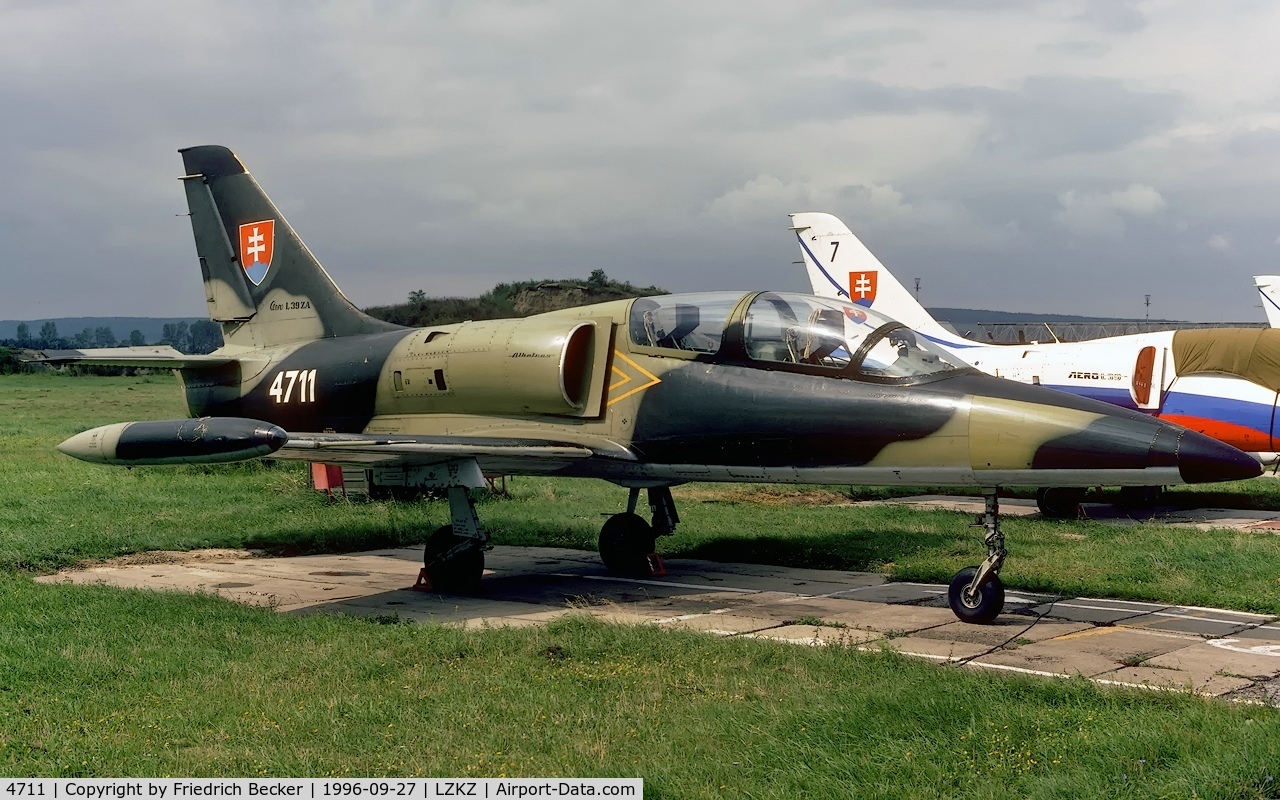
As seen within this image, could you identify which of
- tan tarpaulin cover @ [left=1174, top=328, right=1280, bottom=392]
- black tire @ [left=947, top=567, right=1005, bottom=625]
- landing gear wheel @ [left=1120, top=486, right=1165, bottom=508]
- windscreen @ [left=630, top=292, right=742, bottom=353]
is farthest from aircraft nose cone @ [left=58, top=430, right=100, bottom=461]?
tan tarpaulin cover @ [left=1174, top=328, right=1280, bottom=392]

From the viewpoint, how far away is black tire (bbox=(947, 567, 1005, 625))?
30.7 ft

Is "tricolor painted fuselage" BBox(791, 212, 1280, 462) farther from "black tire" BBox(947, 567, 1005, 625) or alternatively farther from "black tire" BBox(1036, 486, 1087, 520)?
"black tire" BBox(947, 567, 1005, 625)

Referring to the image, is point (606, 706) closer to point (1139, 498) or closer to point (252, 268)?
point (252, 268)

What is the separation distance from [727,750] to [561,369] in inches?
236

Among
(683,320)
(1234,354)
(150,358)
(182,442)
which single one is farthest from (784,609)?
(1234,354)

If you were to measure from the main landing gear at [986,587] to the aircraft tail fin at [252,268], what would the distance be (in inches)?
311

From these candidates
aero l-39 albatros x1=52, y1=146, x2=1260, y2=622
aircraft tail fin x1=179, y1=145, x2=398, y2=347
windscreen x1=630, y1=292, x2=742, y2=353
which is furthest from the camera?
aircraft tail fin x1=179, y1=145, x2=398, y2=347

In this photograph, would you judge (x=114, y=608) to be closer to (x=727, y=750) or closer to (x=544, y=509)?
(x=727, y=750)

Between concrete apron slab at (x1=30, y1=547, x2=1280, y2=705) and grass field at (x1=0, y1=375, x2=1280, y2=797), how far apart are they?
80 centimetres

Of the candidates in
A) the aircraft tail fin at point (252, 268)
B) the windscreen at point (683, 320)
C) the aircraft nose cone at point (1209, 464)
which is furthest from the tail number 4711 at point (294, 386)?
the aircraft nose cone at point (1209, 464)

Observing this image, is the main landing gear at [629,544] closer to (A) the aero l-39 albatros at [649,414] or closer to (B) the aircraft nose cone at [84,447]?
(A) the aero l-39 albatros at [649,414]

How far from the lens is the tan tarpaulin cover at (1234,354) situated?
1794 cm

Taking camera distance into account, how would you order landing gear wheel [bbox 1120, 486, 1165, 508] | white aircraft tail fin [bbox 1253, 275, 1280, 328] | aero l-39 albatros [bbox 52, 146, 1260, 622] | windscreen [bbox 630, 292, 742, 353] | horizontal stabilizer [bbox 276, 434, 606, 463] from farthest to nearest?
white aircraft tail fin [bbox 1253, 275, 1280, 328] → landing gear wheel [bbox 1120, 486, 1165, 508] → windscreen [bbox 630, 292, 742, 353] → horizontal stabilizer [bbox 276, 434, 606, 463] → aero l-39 albatros [bbox 52, 146, 1260, 622]

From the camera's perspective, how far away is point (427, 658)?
318 inches
